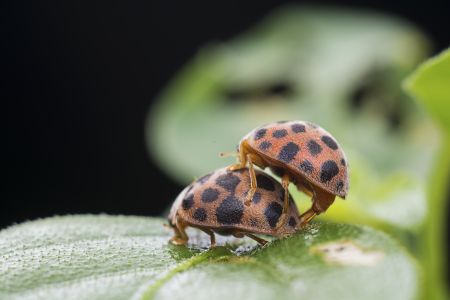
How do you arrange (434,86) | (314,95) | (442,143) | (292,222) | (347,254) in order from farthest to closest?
(314,95)
(442,143)
(434,86)
(292,222)
(347,254)

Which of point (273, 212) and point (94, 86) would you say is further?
point (94, 86)

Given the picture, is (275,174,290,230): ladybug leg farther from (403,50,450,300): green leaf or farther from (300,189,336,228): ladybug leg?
(403,50,450,300): green leaf

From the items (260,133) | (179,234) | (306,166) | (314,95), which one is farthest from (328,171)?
(314,95)

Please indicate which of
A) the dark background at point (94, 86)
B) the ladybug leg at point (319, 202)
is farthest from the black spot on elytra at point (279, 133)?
the dark background at point (94, 86)

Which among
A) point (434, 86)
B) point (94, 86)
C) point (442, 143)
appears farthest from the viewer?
point (94, 86)

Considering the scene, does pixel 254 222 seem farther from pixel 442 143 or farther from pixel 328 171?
pixel 442 143

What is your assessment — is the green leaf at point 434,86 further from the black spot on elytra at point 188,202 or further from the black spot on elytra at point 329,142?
the black spot on elytra at point 188,202

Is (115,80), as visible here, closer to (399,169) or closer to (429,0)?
(429,0)
